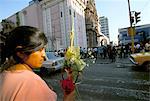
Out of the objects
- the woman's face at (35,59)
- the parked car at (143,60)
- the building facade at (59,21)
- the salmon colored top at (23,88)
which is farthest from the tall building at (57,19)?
the salmon colored top at (23,88)

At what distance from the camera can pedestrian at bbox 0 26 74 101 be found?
1901 millimetres

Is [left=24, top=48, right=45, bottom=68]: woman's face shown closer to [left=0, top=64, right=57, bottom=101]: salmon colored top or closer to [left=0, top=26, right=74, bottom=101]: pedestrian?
[left=0, top=26, right=74, bottom=101]: pedestrian

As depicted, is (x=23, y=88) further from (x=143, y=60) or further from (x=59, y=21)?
(x=59, y=21)

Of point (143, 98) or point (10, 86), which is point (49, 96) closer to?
point (10, 86)

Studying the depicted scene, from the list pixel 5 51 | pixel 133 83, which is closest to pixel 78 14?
pixel 133 83

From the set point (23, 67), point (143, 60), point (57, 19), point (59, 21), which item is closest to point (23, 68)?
point (23, 67)

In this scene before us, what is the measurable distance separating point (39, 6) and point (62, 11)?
8.57 m

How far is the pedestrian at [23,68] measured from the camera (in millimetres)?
1901

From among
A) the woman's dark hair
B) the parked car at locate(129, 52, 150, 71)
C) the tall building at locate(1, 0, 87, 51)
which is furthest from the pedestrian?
the tall building at locate(1, 0, 87, 51)

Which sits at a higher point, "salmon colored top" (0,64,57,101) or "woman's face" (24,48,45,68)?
"woman's face" (24,48,45,68)

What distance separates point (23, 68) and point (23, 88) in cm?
19

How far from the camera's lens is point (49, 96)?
196 centimetres

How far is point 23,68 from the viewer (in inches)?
80.8

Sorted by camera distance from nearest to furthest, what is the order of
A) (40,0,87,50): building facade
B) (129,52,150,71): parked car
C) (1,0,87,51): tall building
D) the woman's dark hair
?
the woman's dark hair < (129,52,150,71): parked car < (40,0,87,50): building facade < (1,0,87,51): tall building
